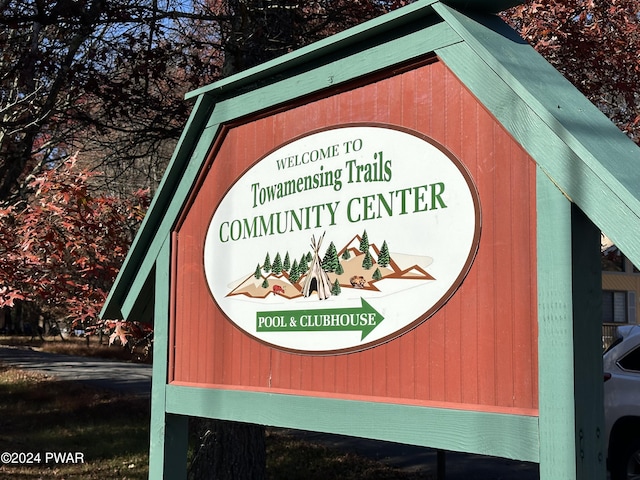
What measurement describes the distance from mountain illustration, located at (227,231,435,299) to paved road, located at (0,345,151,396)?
15.6m

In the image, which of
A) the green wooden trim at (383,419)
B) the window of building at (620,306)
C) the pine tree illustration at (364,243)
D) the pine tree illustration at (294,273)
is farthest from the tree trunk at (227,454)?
the window of building at (620,306)

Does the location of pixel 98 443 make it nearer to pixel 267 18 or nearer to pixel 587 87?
pixel 267 18

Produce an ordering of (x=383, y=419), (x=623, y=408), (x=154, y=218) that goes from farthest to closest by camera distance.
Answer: (x=623, y=408), (x=154, y=218), (x=383, y=419)

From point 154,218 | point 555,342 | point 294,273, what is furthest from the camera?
point 154,218

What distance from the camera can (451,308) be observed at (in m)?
2.85

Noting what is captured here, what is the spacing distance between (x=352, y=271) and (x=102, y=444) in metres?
9.95

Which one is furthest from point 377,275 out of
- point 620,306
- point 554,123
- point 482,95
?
point 620,306

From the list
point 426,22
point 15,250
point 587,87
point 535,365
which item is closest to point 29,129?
point 15,250

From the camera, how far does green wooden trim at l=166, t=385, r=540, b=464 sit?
2.62m

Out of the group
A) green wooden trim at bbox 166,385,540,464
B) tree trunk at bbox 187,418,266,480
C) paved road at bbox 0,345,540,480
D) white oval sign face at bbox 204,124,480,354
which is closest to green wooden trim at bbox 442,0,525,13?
white oval sign face at bbox 204,124,480,354

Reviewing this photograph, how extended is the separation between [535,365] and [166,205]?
2.40m

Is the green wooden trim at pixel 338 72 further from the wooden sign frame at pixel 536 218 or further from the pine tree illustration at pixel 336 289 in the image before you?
the pine tree illustration at pixel 336 289

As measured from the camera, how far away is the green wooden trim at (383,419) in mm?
2625

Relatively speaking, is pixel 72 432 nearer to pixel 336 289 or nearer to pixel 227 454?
pixel 227 454
